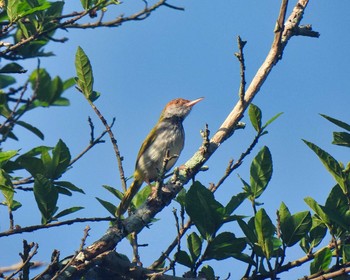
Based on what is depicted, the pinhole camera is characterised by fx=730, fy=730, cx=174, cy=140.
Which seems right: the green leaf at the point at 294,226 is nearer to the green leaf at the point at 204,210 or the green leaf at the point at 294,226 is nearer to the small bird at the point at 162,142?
the green leaf at the point at 204,210

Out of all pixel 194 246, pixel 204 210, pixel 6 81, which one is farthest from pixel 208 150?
pixel 6 81

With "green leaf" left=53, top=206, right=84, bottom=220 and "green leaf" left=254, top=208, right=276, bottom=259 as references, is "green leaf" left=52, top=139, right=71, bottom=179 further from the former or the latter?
"green leaf" left=254, top=208, right=276, bottom=259

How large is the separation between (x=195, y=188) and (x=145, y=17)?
5.45 feet

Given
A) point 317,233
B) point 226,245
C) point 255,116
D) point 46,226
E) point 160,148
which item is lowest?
point 317,233

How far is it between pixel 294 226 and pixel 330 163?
432mm

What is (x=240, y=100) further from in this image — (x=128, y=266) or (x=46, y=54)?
(x=46, y=54)

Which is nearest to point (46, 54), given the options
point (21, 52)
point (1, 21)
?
point (21, 52)

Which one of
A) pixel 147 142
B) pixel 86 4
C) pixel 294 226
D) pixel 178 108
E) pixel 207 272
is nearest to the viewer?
pixel 294 226

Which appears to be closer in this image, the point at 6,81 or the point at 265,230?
the point at 265,230

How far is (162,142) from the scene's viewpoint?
325 inches

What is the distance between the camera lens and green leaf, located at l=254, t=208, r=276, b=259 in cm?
407

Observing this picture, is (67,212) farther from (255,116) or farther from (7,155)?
(255,116)

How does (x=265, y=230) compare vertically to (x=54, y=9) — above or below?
below

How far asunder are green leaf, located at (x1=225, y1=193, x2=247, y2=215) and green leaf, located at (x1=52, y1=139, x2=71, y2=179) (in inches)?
40.1
